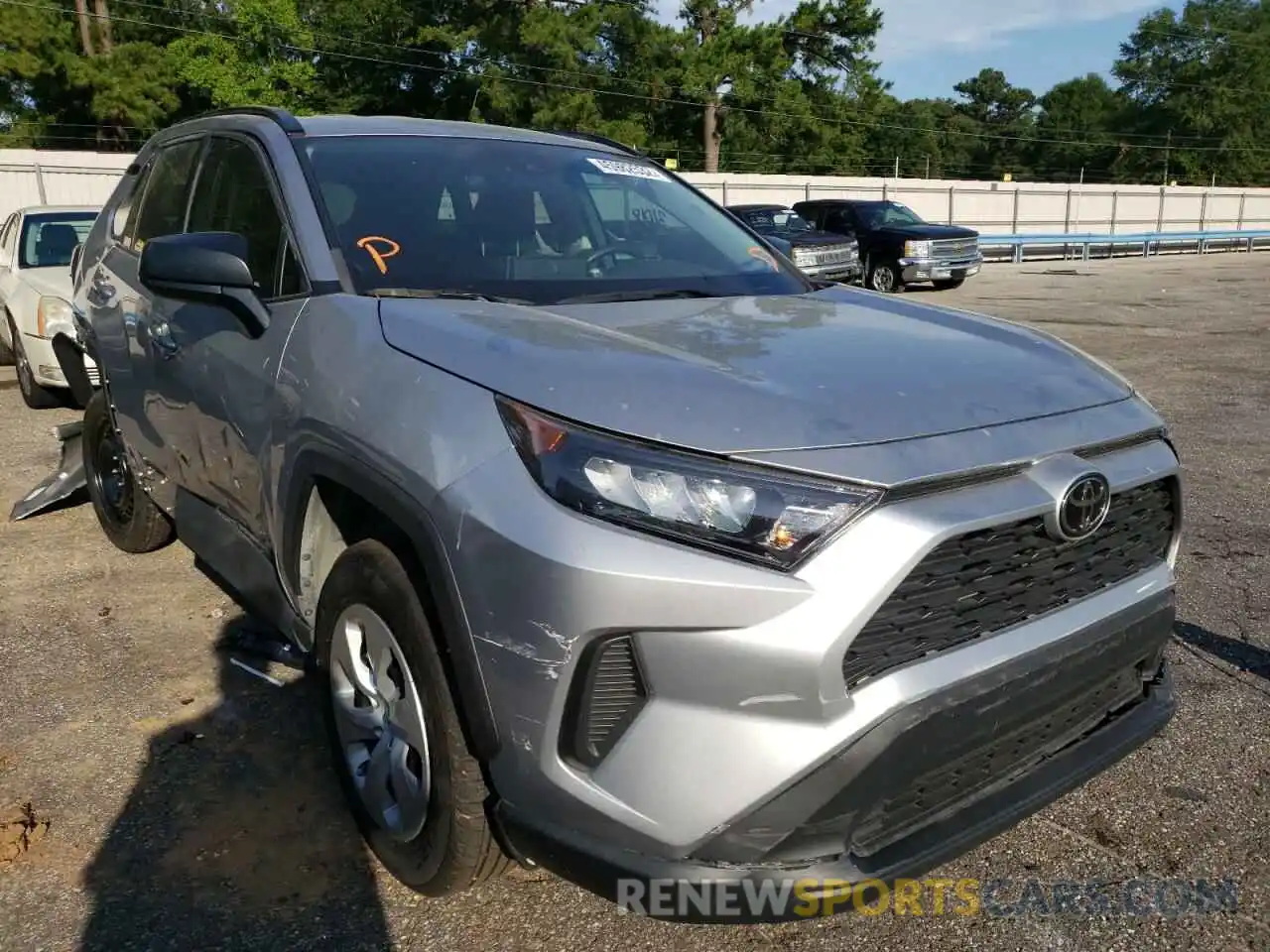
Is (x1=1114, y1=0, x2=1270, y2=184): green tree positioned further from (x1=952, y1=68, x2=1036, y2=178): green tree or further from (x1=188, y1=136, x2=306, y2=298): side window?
(x1=188, y1=136, x2=306, y2=298): side window

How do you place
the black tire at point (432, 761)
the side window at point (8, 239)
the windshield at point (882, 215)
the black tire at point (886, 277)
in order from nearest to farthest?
the black tire at point (432, 761), the side window at point (8, 239), the black tire at point (886, 277), the windshield at point (882, 215)

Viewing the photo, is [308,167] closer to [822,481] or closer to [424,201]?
[424,201]

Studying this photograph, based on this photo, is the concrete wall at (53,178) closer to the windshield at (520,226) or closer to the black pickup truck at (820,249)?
the black pickup truck at (820,249)

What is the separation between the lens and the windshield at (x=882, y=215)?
68.9 feet

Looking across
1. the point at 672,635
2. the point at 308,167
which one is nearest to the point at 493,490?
the point at 672,635

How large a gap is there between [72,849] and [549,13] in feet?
135

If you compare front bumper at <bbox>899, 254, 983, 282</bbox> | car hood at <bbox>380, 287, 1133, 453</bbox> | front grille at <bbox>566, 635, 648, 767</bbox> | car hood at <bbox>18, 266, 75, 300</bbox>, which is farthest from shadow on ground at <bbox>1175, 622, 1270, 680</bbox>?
front bumper at <bbox>899, 254, 983, 282</bbox>

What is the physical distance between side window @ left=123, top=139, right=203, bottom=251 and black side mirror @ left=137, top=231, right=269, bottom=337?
3.61ft

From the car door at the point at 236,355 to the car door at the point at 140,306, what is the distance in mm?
137

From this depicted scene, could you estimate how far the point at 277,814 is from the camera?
2.77 meters

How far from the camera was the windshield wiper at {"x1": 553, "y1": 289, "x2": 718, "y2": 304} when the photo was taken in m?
2.78

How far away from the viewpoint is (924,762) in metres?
1.90

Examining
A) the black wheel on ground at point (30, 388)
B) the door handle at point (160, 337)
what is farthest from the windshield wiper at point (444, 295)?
the black wheel on ground at point (30, 388)

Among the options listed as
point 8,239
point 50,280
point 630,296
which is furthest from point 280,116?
point 8,239
